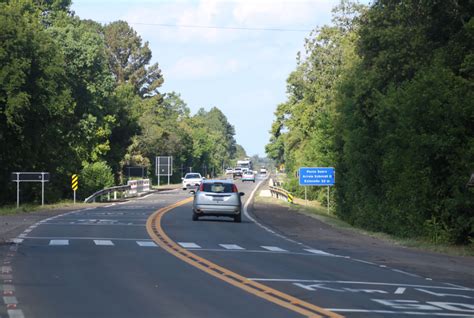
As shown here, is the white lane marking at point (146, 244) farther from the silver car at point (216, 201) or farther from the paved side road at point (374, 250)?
the silver car at point (216, 201)

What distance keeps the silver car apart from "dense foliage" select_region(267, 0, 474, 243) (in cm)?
612

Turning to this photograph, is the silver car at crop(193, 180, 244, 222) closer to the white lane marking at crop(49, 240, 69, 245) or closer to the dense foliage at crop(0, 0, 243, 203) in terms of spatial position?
the white lane marking at crop(49, 240, 69, 245)

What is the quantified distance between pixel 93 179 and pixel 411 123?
144ft

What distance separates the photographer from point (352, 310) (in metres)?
12.6

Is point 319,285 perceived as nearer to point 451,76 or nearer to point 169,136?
point 451,76

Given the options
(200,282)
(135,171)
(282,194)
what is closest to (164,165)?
(135,171)

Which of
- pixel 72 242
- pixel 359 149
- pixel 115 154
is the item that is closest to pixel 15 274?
pixel 72 242

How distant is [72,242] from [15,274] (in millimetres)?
8280

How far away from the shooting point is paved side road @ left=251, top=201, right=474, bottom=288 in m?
20.2

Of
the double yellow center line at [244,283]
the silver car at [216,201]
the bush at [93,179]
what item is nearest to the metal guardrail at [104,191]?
the bush at [93,179]

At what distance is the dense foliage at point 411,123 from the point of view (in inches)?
1149

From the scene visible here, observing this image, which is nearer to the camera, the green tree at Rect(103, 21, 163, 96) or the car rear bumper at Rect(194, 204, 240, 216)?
the car rear bumper at Rect(194, 204, 240, 216)

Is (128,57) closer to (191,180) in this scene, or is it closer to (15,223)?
(191,180)

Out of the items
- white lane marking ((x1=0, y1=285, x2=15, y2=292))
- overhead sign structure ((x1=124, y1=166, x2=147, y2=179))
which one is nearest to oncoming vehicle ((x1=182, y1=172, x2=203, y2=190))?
overhead sign structure ((x1=124, y1=166, x2=147, y2=179))
